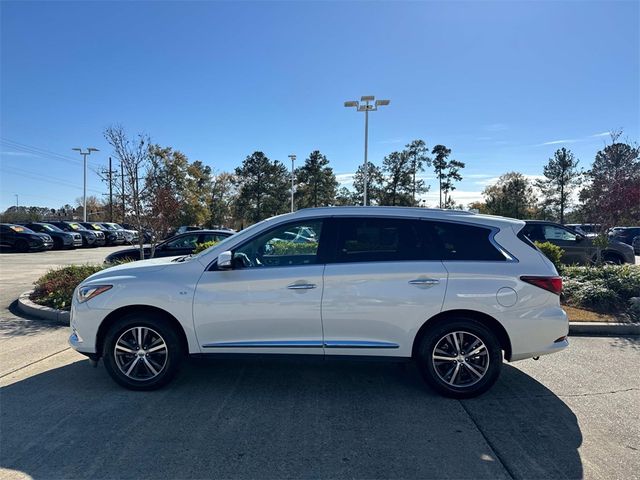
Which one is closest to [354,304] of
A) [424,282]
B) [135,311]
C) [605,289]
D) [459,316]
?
[424,282]

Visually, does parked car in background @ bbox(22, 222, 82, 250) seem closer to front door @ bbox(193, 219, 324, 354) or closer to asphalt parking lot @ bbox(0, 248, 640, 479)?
asphalt parking lot @ bbox(0, 248, 640, 479)

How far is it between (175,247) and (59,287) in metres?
4.02

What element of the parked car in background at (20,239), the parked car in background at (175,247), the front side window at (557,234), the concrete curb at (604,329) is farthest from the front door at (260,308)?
the parked car in background at (20,239)

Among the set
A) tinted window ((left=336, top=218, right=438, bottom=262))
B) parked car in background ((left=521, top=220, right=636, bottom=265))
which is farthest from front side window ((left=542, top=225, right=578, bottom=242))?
tinted window ((left=336, top=218, right=438, bottom=262))

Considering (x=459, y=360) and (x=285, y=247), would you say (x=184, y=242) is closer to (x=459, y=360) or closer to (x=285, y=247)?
(x=285, y=247)

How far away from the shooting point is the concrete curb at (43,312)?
689 cm

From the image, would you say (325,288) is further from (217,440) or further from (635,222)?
(635,222)

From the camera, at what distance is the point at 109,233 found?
31.6 meters

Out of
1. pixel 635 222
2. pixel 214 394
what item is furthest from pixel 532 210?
pixel 214 394

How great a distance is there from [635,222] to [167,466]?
12.9m

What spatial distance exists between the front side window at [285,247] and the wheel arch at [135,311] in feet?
2.98

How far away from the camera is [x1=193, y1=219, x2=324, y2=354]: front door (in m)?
4.05

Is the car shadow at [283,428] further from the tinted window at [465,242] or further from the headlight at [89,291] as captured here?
the tinted window at [465,242]

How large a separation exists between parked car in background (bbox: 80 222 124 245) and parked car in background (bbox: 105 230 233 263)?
22.0 m
